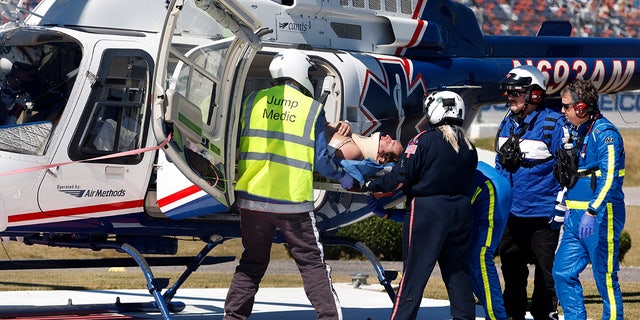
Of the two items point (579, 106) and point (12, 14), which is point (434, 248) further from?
point (12, 14)

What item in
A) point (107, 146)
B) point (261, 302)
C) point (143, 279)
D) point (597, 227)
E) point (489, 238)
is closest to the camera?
point (597, 227)

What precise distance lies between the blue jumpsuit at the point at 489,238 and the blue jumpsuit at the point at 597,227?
0.46 m

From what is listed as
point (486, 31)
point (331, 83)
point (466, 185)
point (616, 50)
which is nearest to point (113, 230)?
point (331, 83)

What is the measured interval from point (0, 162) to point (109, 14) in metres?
1.42

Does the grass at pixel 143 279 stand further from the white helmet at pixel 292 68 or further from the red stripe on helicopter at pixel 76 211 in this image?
the white helmet at pixel 292 68

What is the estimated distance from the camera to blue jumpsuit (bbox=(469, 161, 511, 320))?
8.05 meters

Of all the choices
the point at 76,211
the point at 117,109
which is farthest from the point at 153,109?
the point at 76,211

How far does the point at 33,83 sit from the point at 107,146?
0.66m

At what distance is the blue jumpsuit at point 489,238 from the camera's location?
26.4 ft

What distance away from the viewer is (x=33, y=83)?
7863mm

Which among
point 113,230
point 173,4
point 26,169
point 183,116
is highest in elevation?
point 173,4

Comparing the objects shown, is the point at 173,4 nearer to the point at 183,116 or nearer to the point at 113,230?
the point at 183,116

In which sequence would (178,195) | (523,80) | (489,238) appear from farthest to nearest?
(523,80)
(489,238)
(178,195)

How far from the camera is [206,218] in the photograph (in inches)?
338
